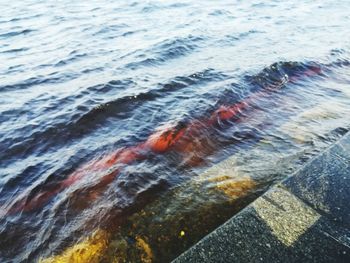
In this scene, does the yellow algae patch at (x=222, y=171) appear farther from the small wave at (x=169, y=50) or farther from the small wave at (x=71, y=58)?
the small wave at (x=71, y=58)

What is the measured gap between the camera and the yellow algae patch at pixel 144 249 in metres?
3.13

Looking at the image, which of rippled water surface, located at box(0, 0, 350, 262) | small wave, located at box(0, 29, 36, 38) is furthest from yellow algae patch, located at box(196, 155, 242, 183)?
small wave, located at box(0, 29, 36, 38)

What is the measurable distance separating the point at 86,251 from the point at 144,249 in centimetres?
64

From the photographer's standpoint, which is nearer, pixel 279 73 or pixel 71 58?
pixel 279 73

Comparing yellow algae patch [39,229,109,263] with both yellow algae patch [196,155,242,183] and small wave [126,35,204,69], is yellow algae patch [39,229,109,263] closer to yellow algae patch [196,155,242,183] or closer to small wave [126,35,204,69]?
yellow algae patch [196,155,242,183]

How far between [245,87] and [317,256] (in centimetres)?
529

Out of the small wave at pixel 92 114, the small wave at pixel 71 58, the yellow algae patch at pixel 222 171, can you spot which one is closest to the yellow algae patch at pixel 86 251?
the yellow algae patch at pixel 222 171

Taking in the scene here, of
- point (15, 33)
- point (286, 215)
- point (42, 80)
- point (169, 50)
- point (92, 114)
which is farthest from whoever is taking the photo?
point (15, 33)

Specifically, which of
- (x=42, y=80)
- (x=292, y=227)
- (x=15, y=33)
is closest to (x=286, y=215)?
(x=292, y=227)

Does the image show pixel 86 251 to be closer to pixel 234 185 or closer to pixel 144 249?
pixel 144 249

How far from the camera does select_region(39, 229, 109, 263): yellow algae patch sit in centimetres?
326

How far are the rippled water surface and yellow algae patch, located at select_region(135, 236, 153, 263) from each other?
1 cm

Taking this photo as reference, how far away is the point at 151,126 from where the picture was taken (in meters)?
6.07

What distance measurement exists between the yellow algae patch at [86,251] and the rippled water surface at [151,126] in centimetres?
1
